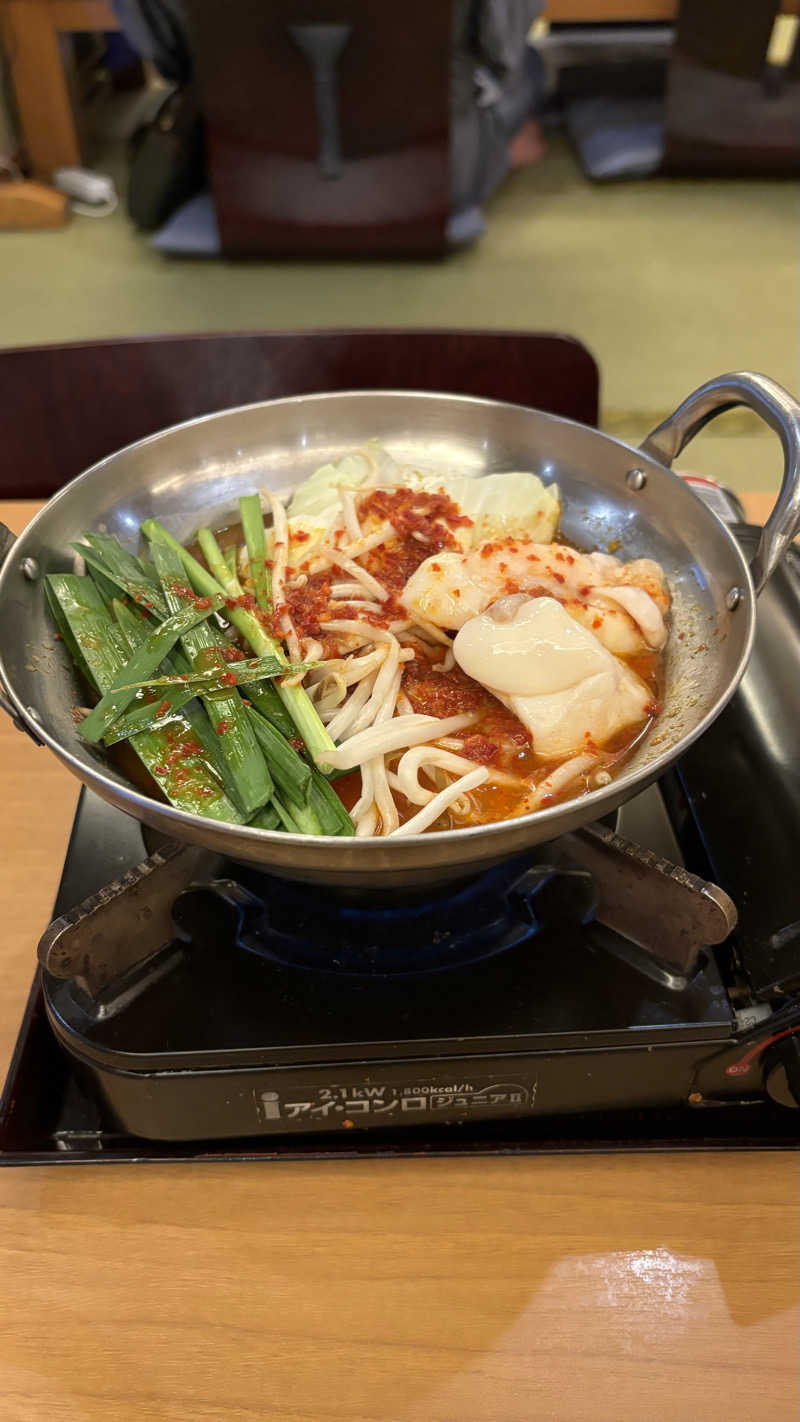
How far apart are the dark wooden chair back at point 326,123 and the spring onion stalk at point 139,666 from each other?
13.5ft

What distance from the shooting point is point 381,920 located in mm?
1236

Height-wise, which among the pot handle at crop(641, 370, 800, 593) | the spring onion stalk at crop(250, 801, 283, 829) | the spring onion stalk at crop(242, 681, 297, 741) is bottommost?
the spring onion stalk at crop(250, 801, 283, 829)

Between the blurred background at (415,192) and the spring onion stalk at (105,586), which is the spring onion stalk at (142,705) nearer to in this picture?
the spring onion stalk at (105,586)

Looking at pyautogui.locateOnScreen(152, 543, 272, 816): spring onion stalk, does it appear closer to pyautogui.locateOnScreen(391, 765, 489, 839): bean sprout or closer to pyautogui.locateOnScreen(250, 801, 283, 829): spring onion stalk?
pyautogui.locateOnScreen(250, 801, 283, 829): spring onion stalk

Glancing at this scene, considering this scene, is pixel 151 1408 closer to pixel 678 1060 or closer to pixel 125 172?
pixel 678 1060

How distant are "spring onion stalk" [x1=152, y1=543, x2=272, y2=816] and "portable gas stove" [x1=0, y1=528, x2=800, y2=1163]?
0.37ft

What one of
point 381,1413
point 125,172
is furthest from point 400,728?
point 125,172

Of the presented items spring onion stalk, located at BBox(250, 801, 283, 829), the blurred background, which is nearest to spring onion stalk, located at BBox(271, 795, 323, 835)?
spring onion stalk, located at BBox(250, 801, 283, 829)

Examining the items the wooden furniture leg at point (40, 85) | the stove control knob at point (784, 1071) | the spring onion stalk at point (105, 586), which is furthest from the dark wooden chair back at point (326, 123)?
the stove control knob at point (784, 1071)

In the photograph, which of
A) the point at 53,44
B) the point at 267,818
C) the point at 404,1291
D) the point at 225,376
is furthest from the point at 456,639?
the point at 53,44

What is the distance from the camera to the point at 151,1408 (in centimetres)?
103

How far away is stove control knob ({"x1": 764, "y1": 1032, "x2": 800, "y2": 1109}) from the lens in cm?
111

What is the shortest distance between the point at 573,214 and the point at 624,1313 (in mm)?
5791

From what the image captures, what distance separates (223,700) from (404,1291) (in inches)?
27.5
